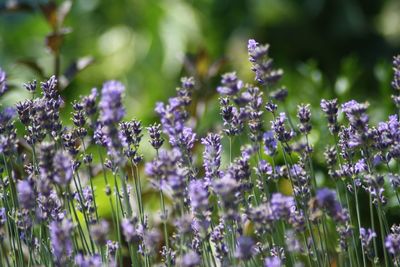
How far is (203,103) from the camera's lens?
3.98m

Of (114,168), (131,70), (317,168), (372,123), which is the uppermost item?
(131,70)

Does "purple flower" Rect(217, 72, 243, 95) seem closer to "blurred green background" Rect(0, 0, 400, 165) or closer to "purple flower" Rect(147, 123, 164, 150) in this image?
"purple flower" Rect(147, 123, 164, 150)

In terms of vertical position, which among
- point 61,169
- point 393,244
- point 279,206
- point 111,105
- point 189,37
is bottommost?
point 393,244

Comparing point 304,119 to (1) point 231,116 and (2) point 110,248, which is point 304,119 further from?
(2) point 110,248

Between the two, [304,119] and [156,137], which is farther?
[156,137]

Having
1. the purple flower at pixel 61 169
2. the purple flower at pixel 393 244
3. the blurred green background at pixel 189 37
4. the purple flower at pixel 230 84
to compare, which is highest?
the blurred green background at pixel 189 37

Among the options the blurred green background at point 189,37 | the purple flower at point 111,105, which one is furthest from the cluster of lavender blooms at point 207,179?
the blurred green background at point 189,37

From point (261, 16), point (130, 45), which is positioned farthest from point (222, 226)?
point (261, 16)

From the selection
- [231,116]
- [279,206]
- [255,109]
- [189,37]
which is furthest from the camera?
[189,37]

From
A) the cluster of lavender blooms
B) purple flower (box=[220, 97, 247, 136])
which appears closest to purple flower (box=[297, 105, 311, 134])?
the cluster of lavender blooms

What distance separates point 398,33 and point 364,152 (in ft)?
20.6

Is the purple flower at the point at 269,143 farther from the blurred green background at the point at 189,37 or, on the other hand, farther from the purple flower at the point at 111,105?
the blurred green background at the point at 189,37

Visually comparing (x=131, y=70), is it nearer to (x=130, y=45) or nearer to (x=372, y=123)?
(x=130, y=45)

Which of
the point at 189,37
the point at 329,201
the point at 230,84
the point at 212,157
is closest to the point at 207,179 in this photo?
the point at 212,157
